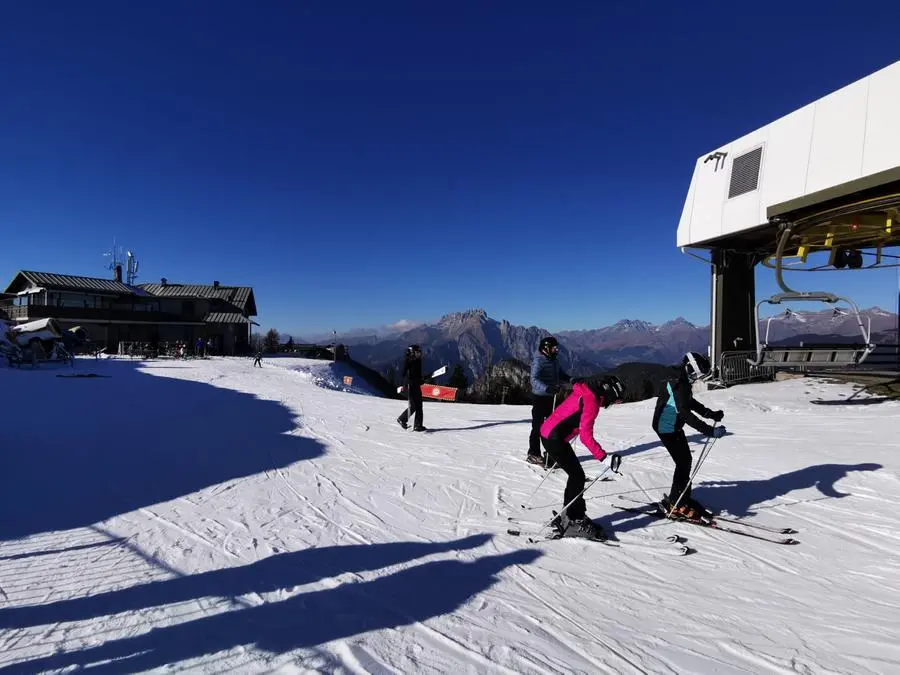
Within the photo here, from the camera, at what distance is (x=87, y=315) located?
3472cm

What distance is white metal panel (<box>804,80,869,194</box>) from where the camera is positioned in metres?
10.6

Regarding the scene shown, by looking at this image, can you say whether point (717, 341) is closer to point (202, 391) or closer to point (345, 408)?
point (345, 408)

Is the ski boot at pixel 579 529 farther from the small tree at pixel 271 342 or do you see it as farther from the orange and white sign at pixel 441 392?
the small tree at pixel 271 342

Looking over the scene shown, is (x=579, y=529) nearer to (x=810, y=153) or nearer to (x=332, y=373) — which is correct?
(x=810, y=153)

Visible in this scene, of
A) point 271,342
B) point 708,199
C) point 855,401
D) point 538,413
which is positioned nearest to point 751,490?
point 538,413

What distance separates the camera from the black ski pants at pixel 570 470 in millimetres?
4613

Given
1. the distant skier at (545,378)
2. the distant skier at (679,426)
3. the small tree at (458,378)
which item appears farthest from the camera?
the small tree at (458,378)

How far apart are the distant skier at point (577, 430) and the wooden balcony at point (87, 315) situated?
40.8 m

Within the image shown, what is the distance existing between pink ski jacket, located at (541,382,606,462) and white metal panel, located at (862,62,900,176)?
1108cm

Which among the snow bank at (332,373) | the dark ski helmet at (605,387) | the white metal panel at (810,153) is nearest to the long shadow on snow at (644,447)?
the dark ski helmet at (605,387)

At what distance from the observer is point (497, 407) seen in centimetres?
1555

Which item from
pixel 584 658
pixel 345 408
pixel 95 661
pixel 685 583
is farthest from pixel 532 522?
pixel 345 408

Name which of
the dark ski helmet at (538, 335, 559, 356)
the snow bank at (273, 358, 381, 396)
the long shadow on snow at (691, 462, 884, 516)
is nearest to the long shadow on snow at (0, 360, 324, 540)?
the dark ski helmet at (538, 335, 559, 356)

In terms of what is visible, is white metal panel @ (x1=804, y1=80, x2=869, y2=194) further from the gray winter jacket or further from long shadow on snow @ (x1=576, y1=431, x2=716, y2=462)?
the gray winter jacket
